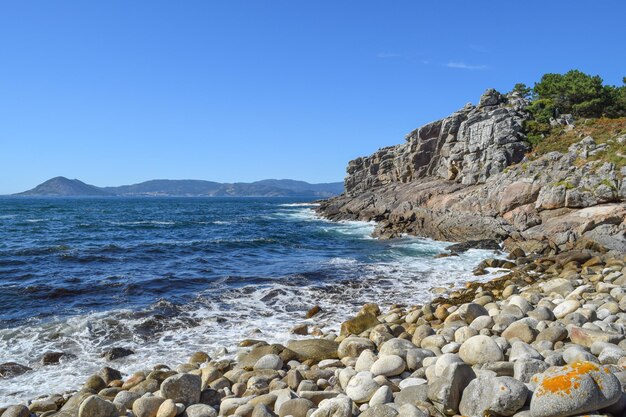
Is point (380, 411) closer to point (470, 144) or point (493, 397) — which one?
point (493, 397)

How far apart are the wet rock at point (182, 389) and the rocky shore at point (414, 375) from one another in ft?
0.06

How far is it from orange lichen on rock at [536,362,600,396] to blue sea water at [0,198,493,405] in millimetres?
7715

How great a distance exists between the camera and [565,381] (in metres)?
5.40

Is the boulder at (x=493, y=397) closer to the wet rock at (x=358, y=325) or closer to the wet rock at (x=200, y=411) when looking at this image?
the wet rock at (x=200, y=411)

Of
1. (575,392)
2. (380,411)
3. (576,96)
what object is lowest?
(380,411)

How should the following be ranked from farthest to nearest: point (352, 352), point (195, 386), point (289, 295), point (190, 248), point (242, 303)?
point (190, 248) < point (289, 295) < point (242, 303) < point (352, 352) < point (195, 386)

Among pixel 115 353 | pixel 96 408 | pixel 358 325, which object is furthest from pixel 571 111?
pixel 96 408

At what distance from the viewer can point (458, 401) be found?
6.20m

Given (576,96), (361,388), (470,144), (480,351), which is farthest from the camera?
(576,96)

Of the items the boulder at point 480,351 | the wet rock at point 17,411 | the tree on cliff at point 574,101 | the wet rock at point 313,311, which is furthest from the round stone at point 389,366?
the tree on cliff at point 574,101

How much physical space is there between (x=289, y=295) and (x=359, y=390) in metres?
10.5

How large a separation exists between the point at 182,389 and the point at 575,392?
6182 mm

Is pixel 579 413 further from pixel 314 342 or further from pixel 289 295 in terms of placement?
pixel 289 295

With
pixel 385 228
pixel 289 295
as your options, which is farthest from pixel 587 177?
pixel 289 295
